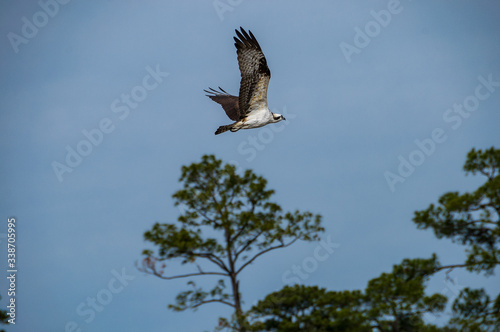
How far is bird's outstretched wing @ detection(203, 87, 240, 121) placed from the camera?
64.6 feet

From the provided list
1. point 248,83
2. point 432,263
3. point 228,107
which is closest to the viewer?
point 248,83

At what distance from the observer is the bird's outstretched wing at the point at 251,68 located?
57.4 feet

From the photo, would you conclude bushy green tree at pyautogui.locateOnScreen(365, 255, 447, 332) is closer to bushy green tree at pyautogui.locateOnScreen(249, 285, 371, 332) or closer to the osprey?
bushy green tree at pyautogui.locateOnScreen(249, 285, 371, 332)

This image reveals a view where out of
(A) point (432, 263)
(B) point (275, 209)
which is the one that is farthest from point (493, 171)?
(B) point (275, 209)

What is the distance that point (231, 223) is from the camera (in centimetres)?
2289

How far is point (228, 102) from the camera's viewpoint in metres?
21.2

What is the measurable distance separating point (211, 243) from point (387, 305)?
18.2ft

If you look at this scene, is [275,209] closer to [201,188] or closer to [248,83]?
[201,188]

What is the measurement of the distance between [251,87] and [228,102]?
333 cm

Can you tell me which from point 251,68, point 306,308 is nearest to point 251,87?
point 251,68

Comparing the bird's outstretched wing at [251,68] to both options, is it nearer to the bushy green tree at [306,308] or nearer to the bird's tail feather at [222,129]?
the bird's tail feather at [222,129]

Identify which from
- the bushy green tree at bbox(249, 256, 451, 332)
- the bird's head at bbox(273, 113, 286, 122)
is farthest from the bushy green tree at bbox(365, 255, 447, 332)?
the bird's head at bbox(273, 113, 286, 122)

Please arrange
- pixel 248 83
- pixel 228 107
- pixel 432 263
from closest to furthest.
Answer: pixel 248 83 < pixel 228 107 < pixel 432 263

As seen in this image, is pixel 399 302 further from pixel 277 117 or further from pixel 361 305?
pixel 277 117
